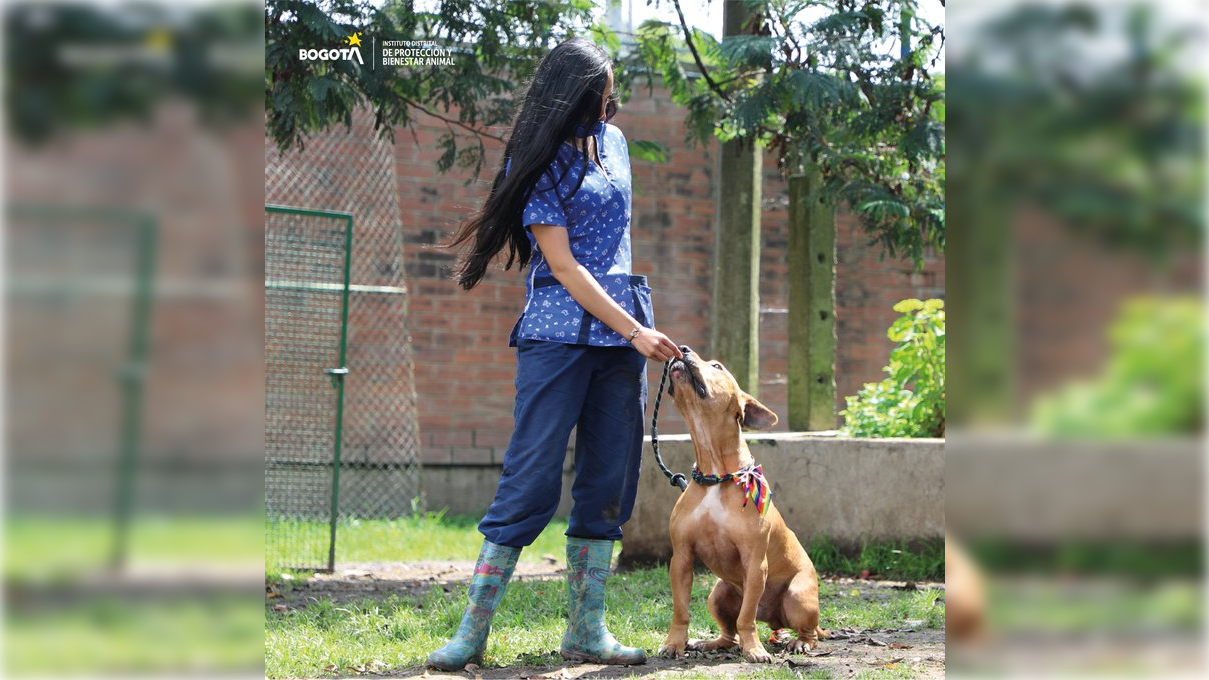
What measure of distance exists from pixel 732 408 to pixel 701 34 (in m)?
3.13

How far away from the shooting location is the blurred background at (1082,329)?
77 centimetres

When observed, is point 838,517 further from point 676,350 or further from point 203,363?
point 203,363

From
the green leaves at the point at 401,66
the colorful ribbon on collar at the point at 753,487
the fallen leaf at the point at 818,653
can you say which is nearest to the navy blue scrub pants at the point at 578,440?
the colorful ribbon on collar at the point at 753,487

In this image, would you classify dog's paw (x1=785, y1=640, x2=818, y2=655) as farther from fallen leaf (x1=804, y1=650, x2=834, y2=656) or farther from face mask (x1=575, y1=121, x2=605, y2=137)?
face mask (x1=575, y1=121, x2=605, y2=137)

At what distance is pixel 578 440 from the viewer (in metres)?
3.67

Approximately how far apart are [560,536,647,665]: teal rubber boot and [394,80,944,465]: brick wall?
15.2 ft

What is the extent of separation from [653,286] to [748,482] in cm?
505

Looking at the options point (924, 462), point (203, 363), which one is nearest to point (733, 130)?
point (924, 462)

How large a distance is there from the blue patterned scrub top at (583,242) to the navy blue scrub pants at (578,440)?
0.07 metres

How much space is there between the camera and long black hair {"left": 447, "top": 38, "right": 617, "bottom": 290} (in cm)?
347

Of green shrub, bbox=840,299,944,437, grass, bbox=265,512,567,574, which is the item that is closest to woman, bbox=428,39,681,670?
grass, bbox=265,512,567,574

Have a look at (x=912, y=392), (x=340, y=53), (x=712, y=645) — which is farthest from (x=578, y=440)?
(x=912, y=392)

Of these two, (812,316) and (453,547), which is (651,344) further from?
(453,547)

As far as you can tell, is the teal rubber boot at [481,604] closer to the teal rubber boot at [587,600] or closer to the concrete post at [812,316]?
the teal rubber boot at [587,600]
